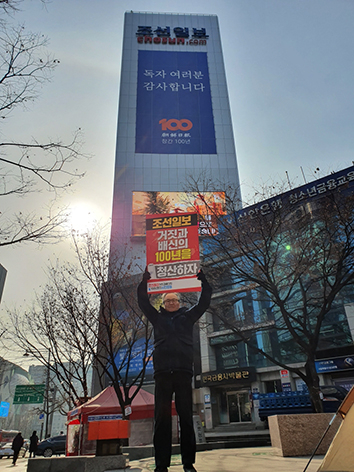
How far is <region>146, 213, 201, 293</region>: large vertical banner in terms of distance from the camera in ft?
17.3

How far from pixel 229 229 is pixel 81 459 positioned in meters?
9.42

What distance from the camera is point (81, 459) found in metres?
6.41

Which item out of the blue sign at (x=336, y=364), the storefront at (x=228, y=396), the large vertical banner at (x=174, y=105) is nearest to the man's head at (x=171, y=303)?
the blue sign at (x=336, y=364)

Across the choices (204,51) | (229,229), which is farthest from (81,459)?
(204,51)

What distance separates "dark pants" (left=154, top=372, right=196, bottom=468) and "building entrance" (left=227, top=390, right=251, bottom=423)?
85.5ft

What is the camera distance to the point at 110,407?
1450cm

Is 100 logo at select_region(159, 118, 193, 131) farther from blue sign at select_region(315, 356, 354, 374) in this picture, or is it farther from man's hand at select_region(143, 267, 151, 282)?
man's hand at select_region(143, 267, 151, 282)

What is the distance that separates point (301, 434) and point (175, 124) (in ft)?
156

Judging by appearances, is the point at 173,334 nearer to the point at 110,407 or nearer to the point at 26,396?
the point at 110,407

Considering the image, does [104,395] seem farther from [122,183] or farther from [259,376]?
[122,183]

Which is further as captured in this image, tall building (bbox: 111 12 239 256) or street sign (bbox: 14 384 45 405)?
tall building (bbox: 111 12 239 256)

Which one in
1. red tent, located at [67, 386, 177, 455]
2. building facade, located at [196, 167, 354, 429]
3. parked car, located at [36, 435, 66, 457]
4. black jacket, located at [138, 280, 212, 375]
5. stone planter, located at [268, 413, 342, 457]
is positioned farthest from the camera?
parked car, located at [36, 435, 66, 457]

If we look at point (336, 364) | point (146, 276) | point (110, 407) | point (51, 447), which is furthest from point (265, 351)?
point (146, 276)

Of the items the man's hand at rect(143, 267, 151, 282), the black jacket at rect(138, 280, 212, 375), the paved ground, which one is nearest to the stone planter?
the paved ground
